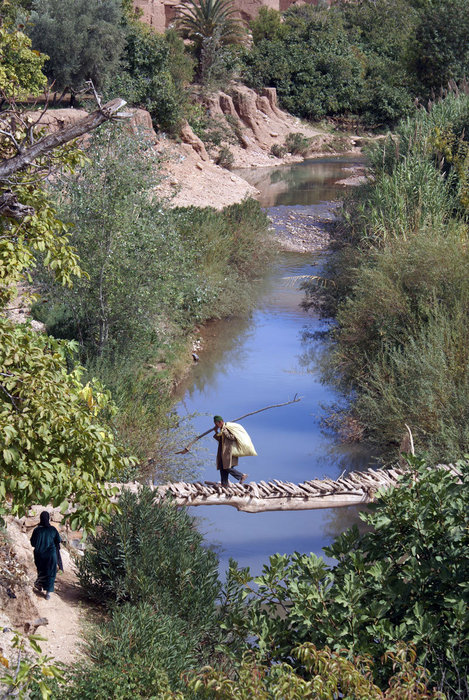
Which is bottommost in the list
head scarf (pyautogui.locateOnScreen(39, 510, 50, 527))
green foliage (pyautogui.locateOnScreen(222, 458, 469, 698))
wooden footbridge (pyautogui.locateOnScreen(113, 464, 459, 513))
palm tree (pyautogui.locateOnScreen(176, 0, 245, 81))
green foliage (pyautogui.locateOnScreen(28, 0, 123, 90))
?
wooden footbridge (pyautogui.locateOnScreen(113, 464, 459, 513))

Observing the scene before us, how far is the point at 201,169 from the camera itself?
92.2 feet

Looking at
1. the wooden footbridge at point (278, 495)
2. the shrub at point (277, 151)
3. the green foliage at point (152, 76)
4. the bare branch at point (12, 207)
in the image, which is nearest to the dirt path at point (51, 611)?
the wooden footbridge at point (278, 495)

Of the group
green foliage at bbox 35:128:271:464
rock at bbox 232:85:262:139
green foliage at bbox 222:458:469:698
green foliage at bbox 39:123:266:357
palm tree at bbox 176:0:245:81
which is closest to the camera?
green foliage at bbox 222:458:469:698

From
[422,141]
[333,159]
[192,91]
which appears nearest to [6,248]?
[422,141]

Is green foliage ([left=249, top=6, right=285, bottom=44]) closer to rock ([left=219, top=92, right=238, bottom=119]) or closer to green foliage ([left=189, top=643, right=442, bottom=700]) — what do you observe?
rock ([left=219, top=92, right=238, bottom=119])

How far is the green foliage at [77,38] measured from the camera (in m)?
26.4

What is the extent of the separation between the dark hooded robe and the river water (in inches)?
109

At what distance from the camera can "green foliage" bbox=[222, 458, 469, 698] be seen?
4.42 metres

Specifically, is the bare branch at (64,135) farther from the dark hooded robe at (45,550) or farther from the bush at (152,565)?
the bush at (152,565)

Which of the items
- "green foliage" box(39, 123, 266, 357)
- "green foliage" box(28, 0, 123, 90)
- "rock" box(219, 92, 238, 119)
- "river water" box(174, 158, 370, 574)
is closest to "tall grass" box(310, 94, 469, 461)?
"river water" box(174, 158, 370, 574)

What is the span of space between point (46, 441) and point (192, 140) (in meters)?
26.9

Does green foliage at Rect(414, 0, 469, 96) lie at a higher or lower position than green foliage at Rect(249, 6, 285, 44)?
lower

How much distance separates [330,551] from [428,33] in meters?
30.0

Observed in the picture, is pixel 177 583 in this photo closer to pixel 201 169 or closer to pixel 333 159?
pixel 201 169
